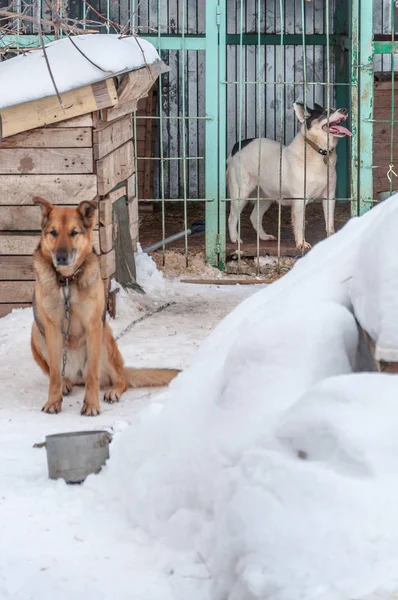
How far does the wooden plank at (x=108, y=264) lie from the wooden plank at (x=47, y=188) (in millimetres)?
496

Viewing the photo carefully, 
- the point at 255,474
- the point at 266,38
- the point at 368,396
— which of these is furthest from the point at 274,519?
the point at 266,38

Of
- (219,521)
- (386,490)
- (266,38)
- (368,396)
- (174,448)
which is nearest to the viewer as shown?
(386,490)

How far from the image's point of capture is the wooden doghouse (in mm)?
7781

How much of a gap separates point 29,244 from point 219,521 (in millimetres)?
5015

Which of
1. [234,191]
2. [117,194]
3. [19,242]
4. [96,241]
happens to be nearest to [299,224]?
[234,191]

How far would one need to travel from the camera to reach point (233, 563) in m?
3.17

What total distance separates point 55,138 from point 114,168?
71cm

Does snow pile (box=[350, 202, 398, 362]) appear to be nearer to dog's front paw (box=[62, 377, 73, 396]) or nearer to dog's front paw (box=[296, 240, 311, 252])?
dog's front paw (box=[62, 377, 73, 396])

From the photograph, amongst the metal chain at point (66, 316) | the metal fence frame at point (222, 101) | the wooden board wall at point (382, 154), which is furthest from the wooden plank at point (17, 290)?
the wooden board wall at point (382, 154)

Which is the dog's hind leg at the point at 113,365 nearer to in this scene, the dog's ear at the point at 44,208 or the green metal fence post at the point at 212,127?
the dog's ear at the point at 44,208

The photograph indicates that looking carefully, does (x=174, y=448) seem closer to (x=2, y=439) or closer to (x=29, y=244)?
(x=2, y=439)

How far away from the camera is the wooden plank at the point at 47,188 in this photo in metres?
7.90

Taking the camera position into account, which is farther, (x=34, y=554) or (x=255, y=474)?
(x=34, y=554)

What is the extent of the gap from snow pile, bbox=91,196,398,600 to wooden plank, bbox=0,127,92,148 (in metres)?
3.74
